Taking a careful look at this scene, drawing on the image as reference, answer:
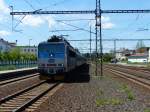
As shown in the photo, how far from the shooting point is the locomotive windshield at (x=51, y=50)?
32125 mm

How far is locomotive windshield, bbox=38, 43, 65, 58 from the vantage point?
32125 mm

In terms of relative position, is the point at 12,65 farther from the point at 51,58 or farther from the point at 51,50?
the point at 51,58

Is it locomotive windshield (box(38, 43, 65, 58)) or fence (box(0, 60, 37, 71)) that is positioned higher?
locomotive windshield (box(38, 43, 65, 58))

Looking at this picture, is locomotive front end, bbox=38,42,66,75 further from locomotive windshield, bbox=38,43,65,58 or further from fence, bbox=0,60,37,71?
fence, bbox=0,60,37,71

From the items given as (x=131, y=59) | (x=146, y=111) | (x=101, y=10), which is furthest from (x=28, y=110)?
(x=131, y=59)

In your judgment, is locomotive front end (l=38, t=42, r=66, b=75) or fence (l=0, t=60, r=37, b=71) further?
fence (l=0, t=60, r=37, b=71)

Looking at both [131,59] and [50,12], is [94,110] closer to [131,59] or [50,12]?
[50,12]

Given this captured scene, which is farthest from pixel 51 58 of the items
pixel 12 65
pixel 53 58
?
pixel 12 65

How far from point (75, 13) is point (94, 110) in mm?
29381

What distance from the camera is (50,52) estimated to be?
32.2 metres

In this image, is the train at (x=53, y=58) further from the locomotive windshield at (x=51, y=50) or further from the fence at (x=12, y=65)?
the fence at (x=12, y=65)

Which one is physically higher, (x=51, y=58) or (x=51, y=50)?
(x=51, y=50)

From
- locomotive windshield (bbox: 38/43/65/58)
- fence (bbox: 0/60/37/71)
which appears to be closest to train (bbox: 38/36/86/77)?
locomotive windshield (bbox: 38/43/65/58)

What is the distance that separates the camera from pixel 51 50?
3231 cm
